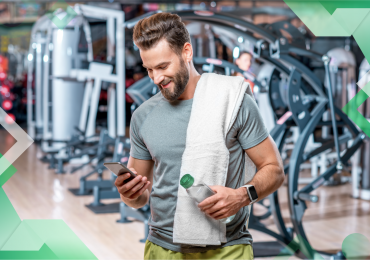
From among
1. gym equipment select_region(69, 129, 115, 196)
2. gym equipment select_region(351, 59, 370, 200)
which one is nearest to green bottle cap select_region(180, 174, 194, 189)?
gym equipment select_region(69, 129, 115, 196)

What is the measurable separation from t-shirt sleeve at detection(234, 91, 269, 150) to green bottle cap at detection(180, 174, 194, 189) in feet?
0.76

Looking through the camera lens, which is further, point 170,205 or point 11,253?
point 11,253

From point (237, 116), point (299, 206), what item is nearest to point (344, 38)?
point (299, 206)

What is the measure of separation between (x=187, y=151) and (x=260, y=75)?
539cm

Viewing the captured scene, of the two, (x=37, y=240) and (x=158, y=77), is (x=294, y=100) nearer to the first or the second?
(x=158, y=77)

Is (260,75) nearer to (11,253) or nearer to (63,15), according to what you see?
(63,15)

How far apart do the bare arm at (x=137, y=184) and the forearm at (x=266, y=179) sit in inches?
12.2

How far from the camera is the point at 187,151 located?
1.31 meters

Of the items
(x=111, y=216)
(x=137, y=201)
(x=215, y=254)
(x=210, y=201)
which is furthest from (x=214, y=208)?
(x=111, y=216)

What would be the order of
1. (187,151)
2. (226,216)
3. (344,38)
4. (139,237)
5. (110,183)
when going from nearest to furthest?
(226,216)
(187,151)
(139,237)
(110,183)
(344,38)

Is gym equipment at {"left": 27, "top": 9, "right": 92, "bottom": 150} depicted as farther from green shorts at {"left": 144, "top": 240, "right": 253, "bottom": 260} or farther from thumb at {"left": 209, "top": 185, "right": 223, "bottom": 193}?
thumb at {"left": 209, "top": 185, "right": 223, "bottom": 193}

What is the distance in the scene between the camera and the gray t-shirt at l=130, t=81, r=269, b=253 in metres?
1.32

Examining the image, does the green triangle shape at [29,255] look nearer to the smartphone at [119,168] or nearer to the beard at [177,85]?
the smartphone at [119,168]

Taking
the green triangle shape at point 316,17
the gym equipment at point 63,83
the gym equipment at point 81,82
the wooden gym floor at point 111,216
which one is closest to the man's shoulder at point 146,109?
the wooden gym floor at point 111,216
